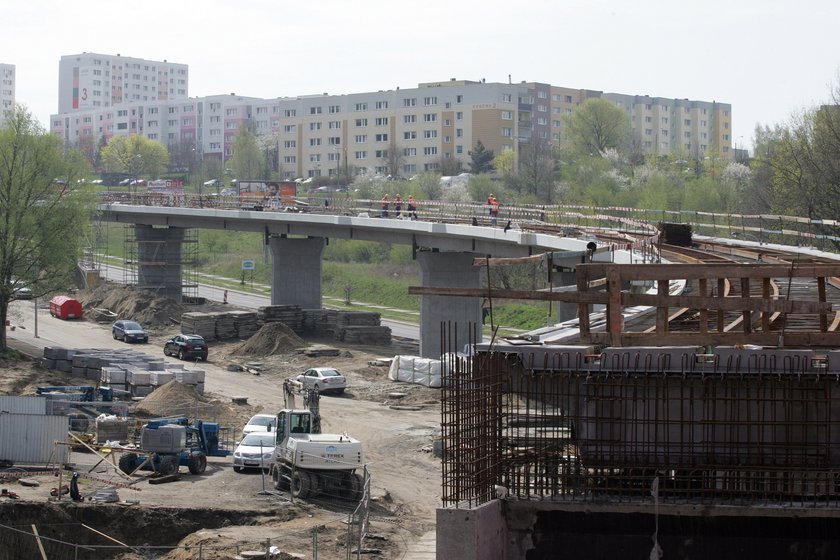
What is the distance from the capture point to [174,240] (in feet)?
256

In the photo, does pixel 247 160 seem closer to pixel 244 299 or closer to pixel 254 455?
pixel 244 299

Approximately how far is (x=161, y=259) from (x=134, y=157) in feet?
312

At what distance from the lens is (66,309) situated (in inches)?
2714

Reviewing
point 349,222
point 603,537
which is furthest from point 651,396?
point 349,222

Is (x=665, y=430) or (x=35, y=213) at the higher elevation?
(x=35, y=213)

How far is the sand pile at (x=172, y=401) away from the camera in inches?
1500

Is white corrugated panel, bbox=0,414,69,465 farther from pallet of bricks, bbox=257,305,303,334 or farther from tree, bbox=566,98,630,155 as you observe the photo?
tree, bbox=566,98,630,155

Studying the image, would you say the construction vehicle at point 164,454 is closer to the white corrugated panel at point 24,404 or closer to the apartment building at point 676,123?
the white corrugated panel at point 24,404

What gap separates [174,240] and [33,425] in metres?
49.8

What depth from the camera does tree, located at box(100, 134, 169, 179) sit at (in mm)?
170000

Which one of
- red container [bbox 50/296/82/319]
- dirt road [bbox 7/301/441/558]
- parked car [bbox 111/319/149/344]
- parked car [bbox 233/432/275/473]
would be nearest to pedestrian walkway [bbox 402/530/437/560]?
dirt road [bbox 7/301/441/558]

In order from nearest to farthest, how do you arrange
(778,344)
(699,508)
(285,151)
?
(699,508) → (778,344) → (285,151)

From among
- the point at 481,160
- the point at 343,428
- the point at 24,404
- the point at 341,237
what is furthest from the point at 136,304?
the point at 481,160

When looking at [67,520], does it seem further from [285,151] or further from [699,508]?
[285,151]
